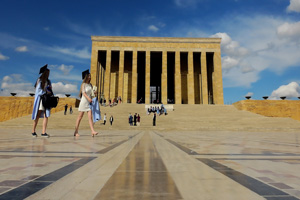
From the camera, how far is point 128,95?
4022 centimetres

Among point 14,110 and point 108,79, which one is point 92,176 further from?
point 14,110

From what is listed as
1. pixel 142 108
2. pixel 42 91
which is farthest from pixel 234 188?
pixel 142 108

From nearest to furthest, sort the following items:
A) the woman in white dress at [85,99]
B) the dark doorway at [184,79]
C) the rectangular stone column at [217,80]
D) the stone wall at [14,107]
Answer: the woman in white dress at [85,99] → the stone wall at [14,107] → the rectangular stone column at [217,80] → the dark doorway at [184,79]

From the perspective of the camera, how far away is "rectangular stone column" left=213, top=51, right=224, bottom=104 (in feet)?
118

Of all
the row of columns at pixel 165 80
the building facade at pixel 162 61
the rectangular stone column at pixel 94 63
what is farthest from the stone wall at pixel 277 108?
the rectangular stone column at pixel 94 63

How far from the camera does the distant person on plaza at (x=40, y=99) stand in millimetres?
6293

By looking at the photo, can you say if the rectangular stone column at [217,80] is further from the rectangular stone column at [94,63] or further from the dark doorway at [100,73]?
the rectangular stone column at [94,63]

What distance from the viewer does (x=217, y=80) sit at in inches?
1443

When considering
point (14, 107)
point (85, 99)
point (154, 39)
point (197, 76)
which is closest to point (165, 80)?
point (154, 39)

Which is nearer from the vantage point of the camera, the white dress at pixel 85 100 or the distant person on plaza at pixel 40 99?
the distant person on plaza at pixel 40 99

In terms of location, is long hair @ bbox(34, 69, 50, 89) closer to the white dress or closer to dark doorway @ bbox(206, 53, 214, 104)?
the white dress

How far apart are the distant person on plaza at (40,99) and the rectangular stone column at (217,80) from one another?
33.9 m

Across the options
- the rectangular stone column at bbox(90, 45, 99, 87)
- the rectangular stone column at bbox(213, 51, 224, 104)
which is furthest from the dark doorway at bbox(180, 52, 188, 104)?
the rectangular stone column at bbox(90, 45, 99, 87)

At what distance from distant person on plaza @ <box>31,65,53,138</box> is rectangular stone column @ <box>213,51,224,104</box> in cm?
3387
